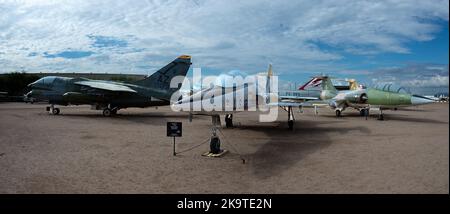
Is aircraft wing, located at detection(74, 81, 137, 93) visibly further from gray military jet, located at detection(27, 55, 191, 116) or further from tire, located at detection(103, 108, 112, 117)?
tire, located at detection(103, 108, 112, 117)

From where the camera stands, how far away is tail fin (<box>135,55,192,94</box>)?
21.3m

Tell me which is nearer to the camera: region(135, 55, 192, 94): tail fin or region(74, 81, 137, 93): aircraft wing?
region(74, 81, 137, 93): aircraft wing

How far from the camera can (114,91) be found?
21016 mm

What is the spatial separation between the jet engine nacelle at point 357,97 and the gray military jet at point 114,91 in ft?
38.7

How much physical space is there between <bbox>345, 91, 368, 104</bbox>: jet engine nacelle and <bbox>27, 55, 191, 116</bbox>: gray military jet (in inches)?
464

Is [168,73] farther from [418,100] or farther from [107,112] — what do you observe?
[418,100]

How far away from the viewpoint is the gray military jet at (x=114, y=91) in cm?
2138

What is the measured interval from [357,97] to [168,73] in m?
13.3

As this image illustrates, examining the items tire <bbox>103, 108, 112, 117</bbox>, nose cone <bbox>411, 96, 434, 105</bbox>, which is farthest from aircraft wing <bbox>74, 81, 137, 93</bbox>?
nose cone <bbox>411, 96, 434, 105</bbox>

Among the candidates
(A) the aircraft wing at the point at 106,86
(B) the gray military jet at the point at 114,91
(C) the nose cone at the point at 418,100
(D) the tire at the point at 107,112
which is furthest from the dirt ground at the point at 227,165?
(D) the tire at the point at 107,112

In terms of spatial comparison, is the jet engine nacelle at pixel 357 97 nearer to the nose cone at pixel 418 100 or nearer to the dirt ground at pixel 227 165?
the nose cone at pixel 418 100
